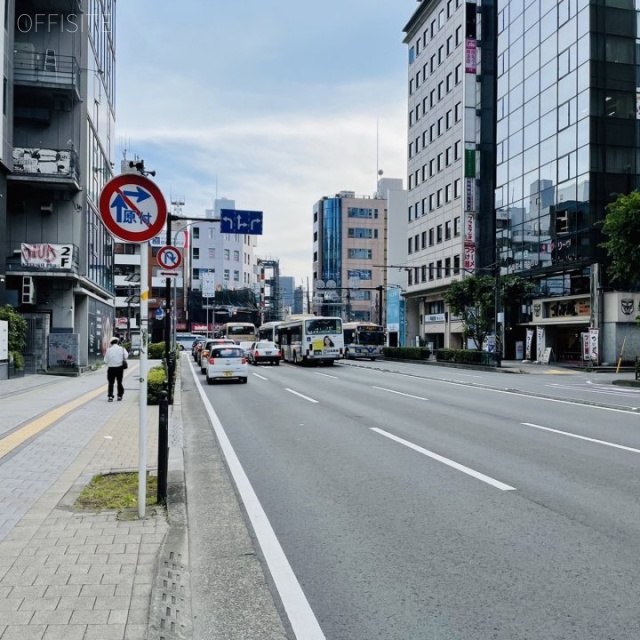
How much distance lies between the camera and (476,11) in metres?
53.4

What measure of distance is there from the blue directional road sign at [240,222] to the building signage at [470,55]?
3908 centimetres

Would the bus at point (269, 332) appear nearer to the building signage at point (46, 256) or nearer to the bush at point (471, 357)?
the bush at point (471, 357)

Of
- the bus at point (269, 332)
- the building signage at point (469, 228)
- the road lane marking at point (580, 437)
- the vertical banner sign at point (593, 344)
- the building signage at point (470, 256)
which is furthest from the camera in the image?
the building signage at point (469, 228)

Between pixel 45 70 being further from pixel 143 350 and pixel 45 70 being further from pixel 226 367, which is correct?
pixel 143 350

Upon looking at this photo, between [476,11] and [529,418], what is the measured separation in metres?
49.7

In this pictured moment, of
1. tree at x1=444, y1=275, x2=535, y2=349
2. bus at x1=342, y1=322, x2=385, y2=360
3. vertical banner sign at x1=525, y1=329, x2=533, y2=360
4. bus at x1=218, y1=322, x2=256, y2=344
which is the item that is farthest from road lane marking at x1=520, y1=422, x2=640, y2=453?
bus at x1=218, y1=322, x2=256, y2=344

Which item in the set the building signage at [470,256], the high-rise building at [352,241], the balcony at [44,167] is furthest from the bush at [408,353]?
the high-rise building at [352,241]

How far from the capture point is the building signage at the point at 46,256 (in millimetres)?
27891

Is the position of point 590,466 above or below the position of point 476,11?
below

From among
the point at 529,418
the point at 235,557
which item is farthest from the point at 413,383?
the point at 235,557

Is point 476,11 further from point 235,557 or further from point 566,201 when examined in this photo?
point 235,557

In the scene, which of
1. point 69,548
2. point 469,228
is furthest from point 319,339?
point 69,548

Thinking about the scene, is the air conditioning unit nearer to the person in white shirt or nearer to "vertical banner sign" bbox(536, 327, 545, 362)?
the person in white shirt

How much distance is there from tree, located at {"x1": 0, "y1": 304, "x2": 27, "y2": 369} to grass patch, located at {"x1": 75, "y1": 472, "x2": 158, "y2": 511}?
19.6 metres
